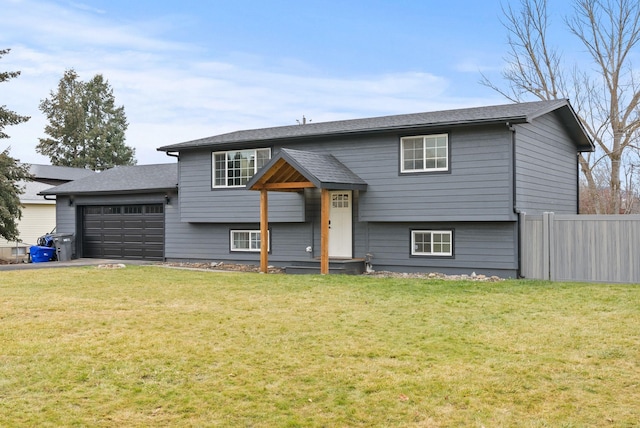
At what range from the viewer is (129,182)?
2170cm

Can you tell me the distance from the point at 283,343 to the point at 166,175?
51.0ft

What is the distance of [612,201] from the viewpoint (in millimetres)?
24062

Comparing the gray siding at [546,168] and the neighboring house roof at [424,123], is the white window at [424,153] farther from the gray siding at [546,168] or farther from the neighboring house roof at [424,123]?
the gray siding at [546,168]

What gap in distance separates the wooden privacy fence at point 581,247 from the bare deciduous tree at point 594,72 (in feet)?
36.8

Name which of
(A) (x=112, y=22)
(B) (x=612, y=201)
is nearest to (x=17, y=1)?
(A) (x=112, y=22)

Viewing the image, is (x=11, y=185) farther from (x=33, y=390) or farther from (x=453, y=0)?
(x=33, y=390)

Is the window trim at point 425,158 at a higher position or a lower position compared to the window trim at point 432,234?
higher

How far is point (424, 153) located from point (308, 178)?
298 cm

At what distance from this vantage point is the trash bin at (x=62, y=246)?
71.9 feet

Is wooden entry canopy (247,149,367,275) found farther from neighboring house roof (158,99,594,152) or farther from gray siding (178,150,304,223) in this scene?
neighboring house roof (158,99,594,152)

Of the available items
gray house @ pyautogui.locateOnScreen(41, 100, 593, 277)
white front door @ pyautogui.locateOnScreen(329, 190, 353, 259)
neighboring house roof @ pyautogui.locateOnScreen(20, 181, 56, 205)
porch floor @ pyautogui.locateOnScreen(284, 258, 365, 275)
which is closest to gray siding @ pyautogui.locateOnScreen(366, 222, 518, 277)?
gray house @ pyautogui.locateOnScreen(41, 100, 593, 277)

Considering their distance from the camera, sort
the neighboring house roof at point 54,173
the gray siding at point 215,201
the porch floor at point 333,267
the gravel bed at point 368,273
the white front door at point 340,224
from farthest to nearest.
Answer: the neighboring house roof at point 54,173
the gray siding at point 215,201
the white front door at point 340,224
the porch floor at point 333,267
the gravel bed at point 368,273

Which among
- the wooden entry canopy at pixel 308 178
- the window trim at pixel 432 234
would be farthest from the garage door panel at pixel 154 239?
the window trim at pixel 432 234

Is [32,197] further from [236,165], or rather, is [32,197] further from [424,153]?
[424,153]
